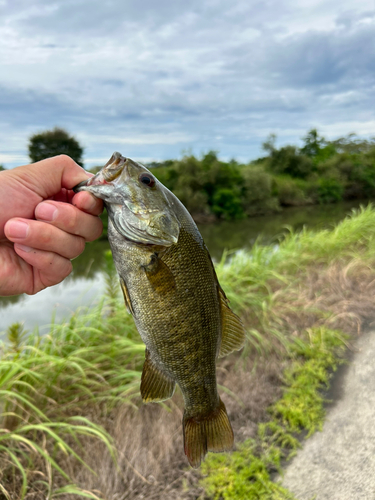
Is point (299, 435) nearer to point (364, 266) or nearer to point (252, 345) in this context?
A: point (252, 345)

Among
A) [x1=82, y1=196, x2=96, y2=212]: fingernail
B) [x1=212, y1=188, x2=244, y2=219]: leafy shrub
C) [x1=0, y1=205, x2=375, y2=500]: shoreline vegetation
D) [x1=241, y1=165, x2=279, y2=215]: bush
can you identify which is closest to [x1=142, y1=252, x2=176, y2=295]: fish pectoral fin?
[x1=82, y1=196, x2=96, y2=212]: fingernail

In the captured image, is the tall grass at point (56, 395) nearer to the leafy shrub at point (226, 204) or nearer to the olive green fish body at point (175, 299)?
the olive green fish body at point (175, 299)

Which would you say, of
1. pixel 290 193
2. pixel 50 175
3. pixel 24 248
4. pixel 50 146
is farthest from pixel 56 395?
pixel 290 193

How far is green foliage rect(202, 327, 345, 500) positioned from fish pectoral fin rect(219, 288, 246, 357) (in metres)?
1.81

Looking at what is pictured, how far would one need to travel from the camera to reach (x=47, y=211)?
1.58m

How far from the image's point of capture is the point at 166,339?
1315mm

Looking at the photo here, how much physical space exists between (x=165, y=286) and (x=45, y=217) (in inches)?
27.2

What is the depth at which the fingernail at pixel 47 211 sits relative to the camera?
5.17 ft

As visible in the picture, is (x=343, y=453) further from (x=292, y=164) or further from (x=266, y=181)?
(x=292, y=164)

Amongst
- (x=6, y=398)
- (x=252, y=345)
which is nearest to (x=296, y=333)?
(x=252, y=345)

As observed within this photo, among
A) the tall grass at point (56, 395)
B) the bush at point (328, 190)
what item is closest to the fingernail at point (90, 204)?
the tall grass at point (56, 395)

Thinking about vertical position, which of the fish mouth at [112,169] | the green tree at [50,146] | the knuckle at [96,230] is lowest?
the knuckle at [96,230]

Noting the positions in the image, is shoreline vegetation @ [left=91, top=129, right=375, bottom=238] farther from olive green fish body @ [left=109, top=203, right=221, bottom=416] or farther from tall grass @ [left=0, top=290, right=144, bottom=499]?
olive green fish body @ [left=109, top=203, right=221, bottom=416]

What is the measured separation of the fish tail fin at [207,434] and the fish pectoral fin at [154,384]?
0.46ft
